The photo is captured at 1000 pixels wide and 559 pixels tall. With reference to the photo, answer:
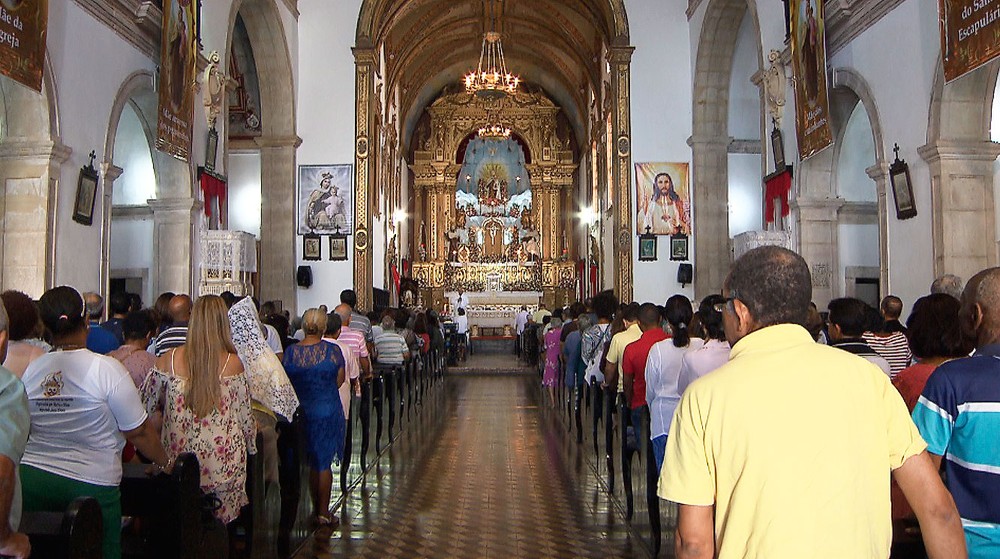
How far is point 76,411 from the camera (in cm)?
292

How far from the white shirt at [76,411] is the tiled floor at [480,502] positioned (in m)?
2.16

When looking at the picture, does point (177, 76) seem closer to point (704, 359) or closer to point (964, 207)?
point (704, 359)

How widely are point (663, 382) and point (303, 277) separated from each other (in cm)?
1288

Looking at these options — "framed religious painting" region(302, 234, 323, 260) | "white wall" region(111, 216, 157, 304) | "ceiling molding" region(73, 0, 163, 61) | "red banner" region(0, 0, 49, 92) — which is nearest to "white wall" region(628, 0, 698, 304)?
"framed religious painting" region(302, 234, 323, 260)

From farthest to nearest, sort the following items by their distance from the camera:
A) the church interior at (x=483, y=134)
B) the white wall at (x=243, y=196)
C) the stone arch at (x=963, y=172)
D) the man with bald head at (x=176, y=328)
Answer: the white wall at (x=243, y=196) → the stone arch at (x=963, y=172) → the church interior at (x=483, y=134) → the man with bald head at (x=176, y=328)

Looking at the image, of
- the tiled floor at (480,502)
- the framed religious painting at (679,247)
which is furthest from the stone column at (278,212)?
the tiled floor at (480,502)

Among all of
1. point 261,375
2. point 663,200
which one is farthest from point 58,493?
point 663,200

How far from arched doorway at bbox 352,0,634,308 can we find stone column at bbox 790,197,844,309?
5.32 m

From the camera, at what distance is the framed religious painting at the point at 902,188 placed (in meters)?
9.09

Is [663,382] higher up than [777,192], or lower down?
lower down

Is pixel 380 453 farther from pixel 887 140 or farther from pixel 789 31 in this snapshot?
pixel 789 31

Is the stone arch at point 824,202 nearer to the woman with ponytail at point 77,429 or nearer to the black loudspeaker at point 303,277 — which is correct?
the black loudspeaker at point 303,277

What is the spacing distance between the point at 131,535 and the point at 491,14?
863 inches

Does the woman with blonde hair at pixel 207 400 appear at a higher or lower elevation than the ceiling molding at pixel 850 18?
lower
